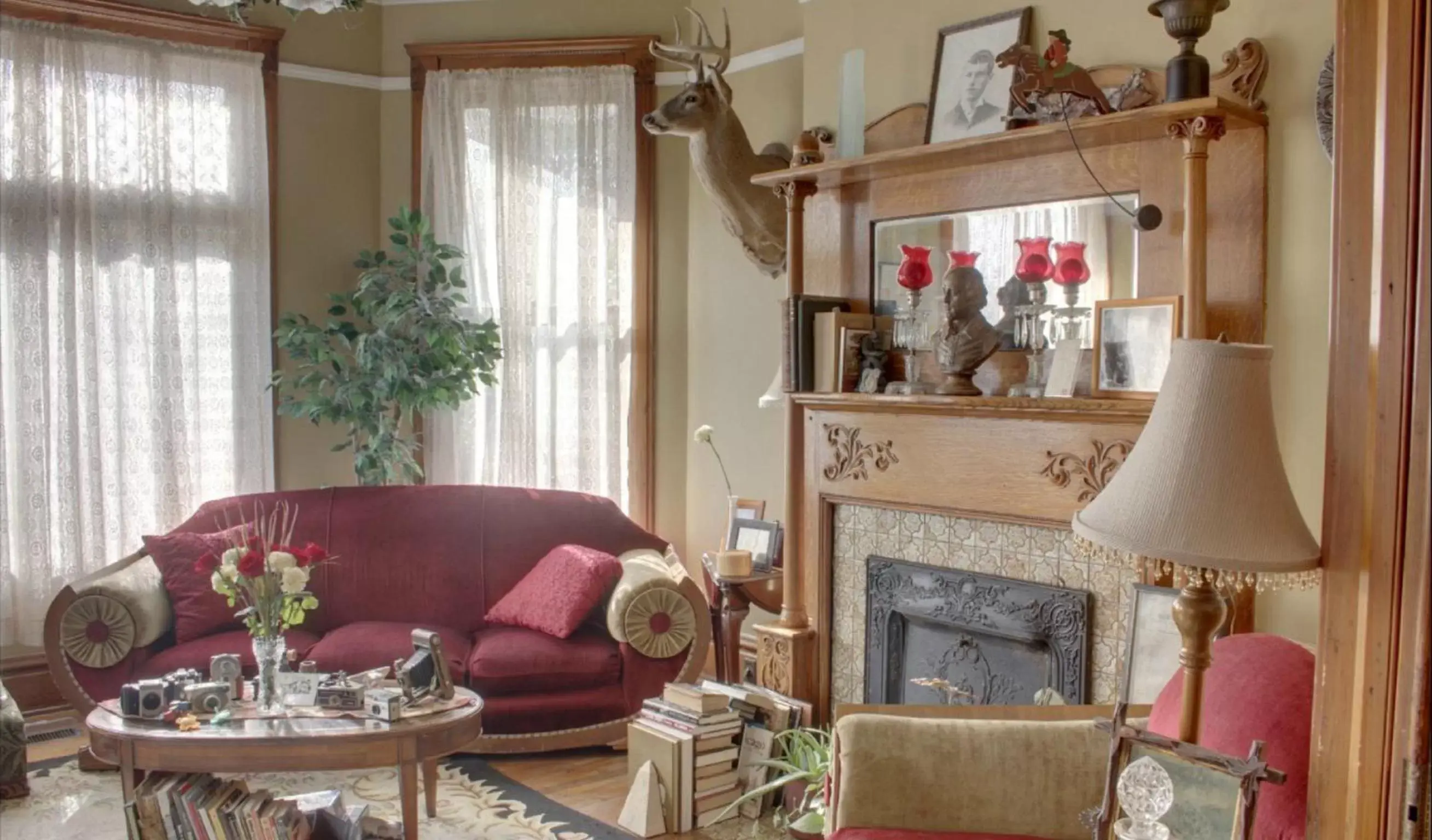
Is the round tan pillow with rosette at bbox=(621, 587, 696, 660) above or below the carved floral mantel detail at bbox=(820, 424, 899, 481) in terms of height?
below

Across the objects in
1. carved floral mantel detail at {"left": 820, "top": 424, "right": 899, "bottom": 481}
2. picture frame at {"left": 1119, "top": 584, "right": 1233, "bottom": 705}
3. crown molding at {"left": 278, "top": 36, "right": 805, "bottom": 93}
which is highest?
crown molding at {"left": 278, "top": 36, "right": 805, "bottom": 93}

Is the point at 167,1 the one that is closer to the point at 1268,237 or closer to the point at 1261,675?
the point at 1268,237

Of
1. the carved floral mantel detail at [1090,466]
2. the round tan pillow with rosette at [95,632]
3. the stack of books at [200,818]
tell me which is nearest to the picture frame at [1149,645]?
the carved floral mantel detail at [1090,466]

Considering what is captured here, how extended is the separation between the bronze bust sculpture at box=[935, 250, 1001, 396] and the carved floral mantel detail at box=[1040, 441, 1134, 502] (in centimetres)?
34

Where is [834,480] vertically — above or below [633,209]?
below

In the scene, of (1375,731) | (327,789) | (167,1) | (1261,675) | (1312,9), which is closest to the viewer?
(1375,731)

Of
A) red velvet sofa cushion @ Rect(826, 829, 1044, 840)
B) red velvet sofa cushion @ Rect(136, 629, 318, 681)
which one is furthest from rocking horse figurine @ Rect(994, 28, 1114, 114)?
red velvet sofa cushion @ Rect(136, 629, 318, 681)

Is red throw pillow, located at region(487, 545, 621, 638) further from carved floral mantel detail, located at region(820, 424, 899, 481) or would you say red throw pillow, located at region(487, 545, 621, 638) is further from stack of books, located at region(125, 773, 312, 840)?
stack of books, located at region(125, 773, 312, 840)

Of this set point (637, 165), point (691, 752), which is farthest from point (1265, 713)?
point (637, 165)

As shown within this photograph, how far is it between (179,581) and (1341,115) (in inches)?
Answer: 166

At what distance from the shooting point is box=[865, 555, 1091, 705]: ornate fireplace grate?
346 cm

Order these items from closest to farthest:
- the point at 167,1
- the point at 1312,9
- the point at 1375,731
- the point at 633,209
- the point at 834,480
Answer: the point at 1375,731 < the point at 1312,9 < the point at 834,480 < the point at 167,1 < the point at 633,209

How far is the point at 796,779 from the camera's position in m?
3.61

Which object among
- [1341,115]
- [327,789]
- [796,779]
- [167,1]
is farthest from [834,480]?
[167,1]
